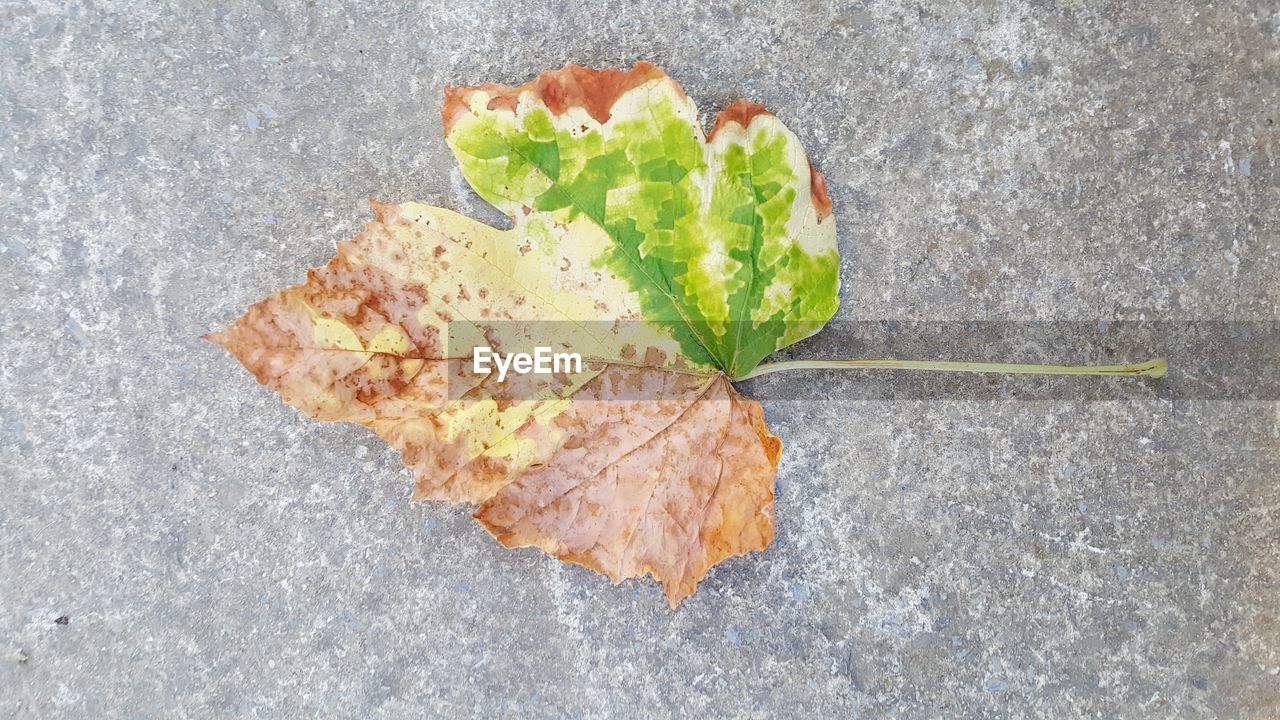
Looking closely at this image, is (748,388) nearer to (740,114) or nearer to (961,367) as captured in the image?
(961,367)

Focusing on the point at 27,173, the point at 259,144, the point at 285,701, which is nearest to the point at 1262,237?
the point at 259,144

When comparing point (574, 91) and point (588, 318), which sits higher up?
point (574, 91)

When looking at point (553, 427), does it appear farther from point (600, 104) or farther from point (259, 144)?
point (259, 144)

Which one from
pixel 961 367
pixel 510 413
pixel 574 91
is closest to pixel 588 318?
pixel 510 413

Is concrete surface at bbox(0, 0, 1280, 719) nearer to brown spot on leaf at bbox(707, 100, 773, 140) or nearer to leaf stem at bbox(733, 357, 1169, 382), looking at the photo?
leaf stem at bbox(733, 357, 1169, 382)

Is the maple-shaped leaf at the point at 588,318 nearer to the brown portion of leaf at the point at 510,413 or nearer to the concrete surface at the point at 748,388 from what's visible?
the brown portion of leaf at the point at 510,413
